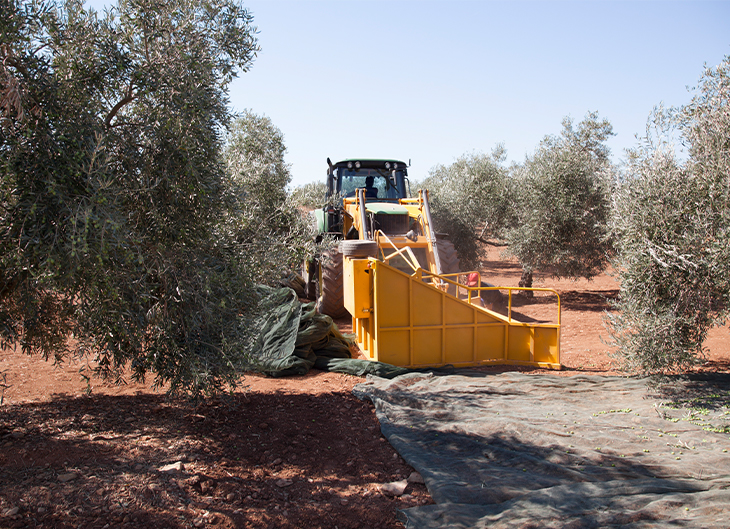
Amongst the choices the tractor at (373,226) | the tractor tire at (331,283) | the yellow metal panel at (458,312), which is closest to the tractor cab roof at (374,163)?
the tractor at (373,226)

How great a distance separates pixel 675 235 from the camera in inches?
239

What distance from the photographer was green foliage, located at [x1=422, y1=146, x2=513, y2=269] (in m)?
18.0

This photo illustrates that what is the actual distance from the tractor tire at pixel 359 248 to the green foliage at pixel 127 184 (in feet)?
10.3

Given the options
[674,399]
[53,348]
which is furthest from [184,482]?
[674,399]

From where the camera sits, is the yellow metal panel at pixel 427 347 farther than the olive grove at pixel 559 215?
No

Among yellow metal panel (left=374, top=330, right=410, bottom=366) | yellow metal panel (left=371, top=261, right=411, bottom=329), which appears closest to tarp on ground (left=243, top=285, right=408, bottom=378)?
yellow metal panel (left=374, top=330, right=410, bottom=366)

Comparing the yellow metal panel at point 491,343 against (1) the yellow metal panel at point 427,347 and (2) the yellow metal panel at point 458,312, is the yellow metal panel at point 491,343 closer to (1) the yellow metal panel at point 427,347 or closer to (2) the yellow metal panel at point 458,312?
(2) the yellow metal panel at point 458,312

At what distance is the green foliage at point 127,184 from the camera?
3.60 metres

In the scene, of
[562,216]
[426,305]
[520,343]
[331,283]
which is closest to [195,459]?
[426,305]

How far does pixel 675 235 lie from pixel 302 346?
224 inches

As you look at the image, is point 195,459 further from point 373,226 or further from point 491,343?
point 373,226

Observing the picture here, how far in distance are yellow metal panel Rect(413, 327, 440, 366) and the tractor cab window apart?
4.96m

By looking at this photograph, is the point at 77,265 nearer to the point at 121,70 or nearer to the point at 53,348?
the point at 121,70

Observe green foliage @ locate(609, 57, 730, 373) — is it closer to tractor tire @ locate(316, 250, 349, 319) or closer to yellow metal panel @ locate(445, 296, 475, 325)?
yellow metal panel @ locate(445, 296, 475, 325)
